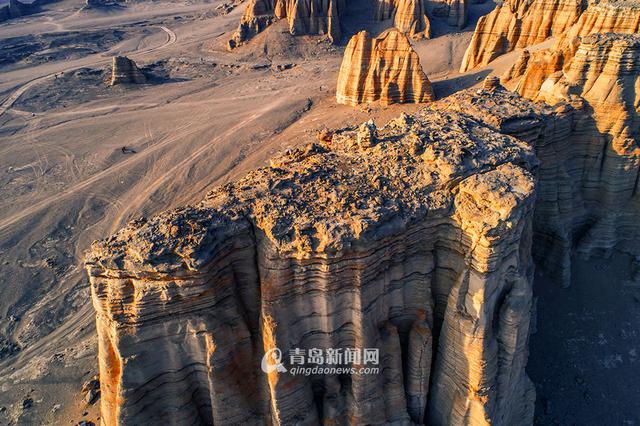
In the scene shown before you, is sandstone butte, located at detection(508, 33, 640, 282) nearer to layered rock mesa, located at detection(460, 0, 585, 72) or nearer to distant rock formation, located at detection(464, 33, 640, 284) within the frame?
distant rock formation, located at detection(464, 33, 640, 284)

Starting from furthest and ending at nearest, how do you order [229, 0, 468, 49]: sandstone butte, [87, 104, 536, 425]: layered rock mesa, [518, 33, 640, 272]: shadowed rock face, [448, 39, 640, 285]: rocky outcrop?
[229, 0, 468, 49]: sandstone butte, [518, 33, 640, 272]: shadowed rock face, [448, 39, 640, 285]: rocky outcrop, [87, 104, 536, 425]: layered rock mesa

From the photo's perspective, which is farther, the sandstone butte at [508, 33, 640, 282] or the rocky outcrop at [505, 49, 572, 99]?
the rocky outcrop at [505, 49, 572, 99]

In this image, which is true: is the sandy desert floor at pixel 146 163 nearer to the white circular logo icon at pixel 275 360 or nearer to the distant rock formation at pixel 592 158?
the distant rock formation at pixel 592 158

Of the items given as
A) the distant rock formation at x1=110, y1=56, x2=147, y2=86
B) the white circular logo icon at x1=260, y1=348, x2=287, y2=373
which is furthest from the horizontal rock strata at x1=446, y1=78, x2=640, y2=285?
the distant rock formation at x1=110, y1=56, x2=147, y2=86

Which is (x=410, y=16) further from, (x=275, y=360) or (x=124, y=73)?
(x=275, y=360)

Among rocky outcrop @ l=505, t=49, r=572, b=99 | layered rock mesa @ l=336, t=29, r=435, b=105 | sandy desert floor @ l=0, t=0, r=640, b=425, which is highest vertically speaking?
rocky outcrop @ l=505, t=49, r=572, b=99

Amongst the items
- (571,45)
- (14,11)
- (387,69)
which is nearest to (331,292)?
(571,45)

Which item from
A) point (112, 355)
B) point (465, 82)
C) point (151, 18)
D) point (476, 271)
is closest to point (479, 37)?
point (465, 82)
